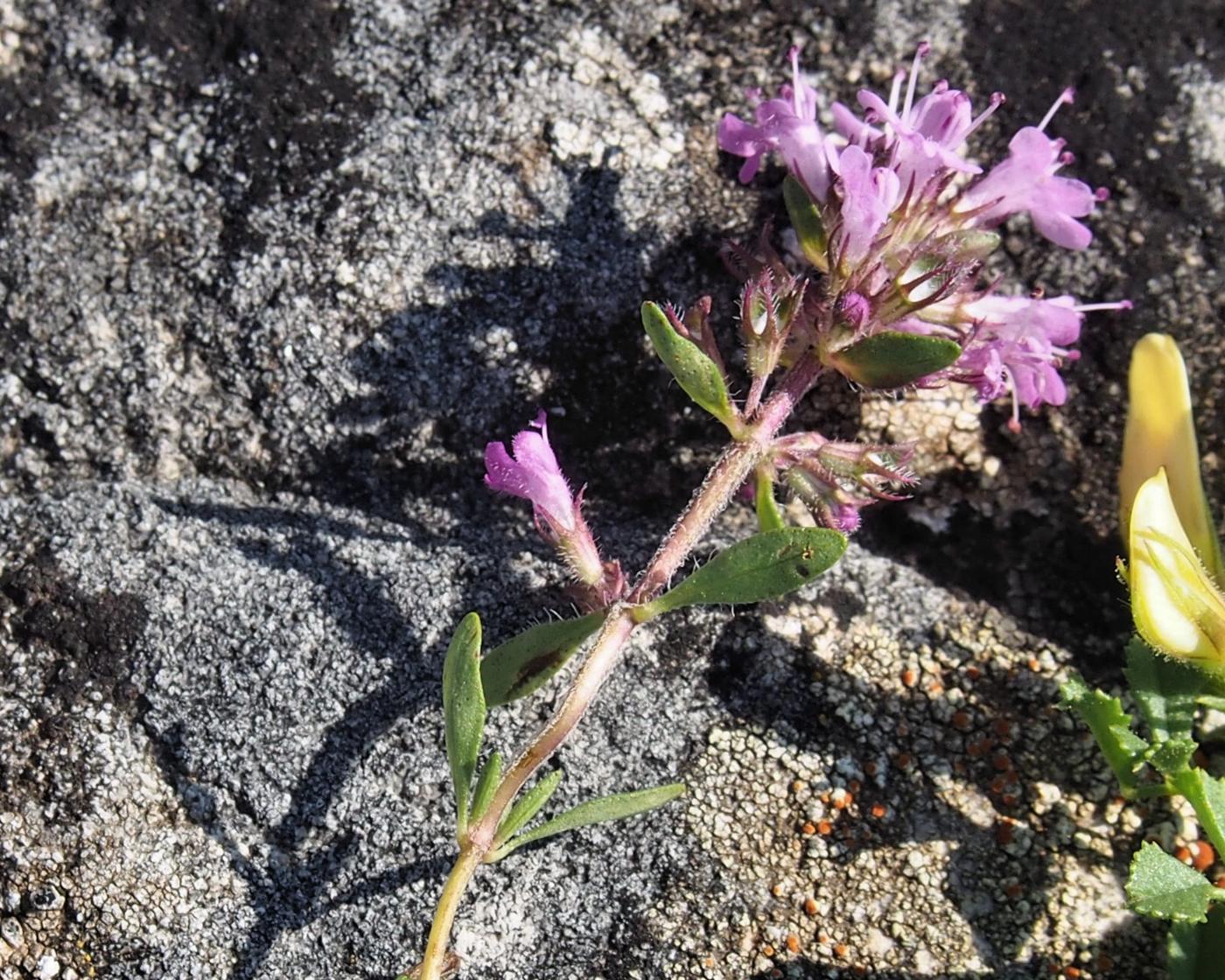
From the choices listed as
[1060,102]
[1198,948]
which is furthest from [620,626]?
[1060,102]

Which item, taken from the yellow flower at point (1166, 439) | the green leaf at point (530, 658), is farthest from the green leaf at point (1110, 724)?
the green leaf at point (530, 658)

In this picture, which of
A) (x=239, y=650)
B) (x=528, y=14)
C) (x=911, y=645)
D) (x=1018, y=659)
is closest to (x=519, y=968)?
(x=239, y=650)

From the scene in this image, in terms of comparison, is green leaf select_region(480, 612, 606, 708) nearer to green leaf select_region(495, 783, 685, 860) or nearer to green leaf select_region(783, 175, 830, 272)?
green leaf select_region(495, 783, 685, 860)

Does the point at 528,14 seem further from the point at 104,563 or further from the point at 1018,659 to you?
the point at 1018,659

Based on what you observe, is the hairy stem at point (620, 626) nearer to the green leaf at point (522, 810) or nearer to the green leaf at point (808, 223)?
the green leaf at point (522, 810)

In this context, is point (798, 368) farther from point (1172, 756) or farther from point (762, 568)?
point (1172, 756)

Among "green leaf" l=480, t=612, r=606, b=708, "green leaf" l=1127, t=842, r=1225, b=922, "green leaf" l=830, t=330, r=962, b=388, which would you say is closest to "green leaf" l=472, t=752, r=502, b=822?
"green leaf" l=480, t=612, r=606, b=708
